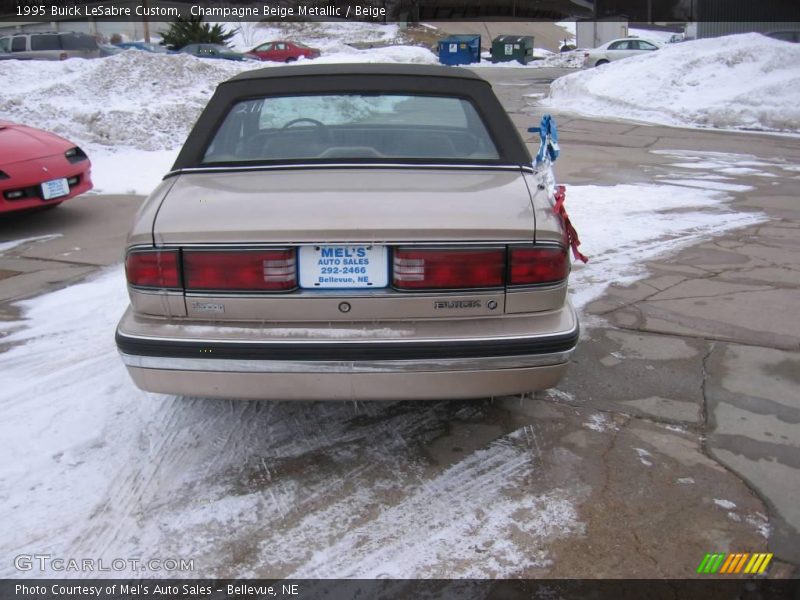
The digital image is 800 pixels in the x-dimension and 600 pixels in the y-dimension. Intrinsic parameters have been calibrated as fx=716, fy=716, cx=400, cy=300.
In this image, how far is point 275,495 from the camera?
2.78 metres

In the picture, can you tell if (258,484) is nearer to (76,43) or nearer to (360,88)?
(360,88)

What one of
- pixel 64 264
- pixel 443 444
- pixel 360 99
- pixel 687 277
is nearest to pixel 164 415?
pixel 443 444

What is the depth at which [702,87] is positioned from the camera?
654 inches

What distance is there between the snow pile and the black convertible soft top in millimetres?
12536

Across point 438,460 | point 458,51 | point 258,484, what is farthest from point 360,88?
point 458,51

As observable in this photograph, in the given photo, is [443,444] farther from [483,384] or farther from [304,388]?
[304,388]

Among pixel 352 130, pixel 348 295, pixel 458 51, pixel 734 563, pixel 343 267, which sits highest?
pixel 458 51

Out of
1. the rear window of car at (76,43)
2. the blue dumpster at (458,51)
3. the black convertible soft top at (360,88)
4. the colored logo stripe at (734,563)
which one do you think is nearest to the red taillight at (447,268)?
the black convertible soft top at (360,88)

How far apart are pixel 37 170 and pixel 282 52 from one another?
2951 centimetres

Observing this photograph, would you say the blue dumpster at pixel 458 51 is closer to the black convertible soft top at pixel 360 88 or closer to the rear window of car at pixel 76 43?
the rear window of car at pixel 76 43

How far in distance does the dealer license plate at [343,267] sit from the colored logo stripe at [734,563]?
1458mm

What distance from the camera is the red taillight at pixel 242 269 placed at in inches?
102

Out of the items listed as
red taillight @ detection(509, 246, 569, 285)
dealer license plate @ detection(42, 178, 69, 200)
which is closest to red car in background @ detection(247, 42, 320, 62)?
dealer license plate @ detection(42, 178, 69, 200)

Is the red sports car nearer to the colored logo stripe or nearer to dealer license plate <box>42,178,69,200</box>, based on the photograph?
dealer license plate <box>42,178,69,200</box>
